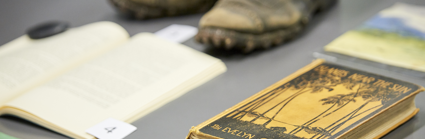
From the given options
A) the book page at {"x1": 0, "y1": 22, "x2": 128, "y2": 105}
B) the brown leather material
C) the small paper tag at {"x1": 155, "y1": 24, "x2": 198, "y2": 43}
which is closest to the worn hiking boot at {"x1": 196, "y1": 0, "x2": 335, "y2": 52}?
the brown leather material

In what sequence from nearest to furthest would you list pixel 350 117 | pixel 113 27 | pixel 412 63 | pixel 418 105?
pixel 350 117 → pixel 418 105 → pixel 412 63 → pixel 113 27

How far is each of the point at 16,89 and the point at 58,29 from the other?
32 cm

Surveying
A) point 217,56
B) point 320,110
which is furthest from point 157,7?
point 320,110

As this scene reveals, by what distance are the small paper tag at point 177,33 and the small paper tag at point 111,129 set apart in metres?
0.40

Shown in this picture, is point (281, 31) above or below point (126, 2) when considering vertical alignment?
below

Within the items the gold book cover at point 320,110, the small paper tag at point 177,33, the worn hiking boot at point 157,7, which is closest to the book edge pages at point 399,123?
the gold book cover at point 320,110

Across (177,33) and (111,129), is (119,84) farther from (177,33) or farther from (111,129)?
(177,33)

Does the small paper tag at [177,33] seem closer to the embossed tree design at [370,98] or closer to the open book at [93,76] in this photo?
the open book at [93,76]

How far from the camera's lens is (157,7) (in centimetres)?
122

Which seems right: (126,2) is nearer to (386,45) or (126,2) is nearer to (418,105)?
(386,45)

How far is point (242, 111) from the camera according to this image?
2.10 feet

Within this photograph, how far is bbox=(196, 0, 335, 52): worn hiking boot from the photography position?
0.91m

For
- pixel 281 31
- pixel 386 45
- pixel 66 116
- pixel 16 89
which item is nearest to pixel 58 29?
pixel 16 89

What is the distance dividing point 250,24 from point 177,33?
28 centimetres
